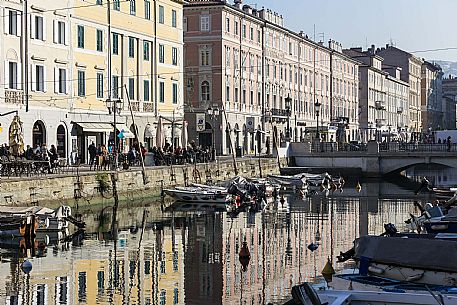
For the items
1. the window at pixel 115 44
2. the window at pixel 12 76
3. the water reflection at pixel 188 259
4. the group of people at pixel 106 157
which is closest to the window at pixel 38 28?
the window at pixel 12 76

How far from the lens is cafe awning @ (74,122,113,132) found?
192ft

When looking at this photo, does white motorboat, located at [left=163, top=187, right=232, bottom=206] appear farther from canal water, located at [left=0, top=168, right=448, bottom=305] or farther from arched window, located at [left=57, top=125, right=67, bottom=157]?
arched window, located at [left=57, top=125, right=67, bottom=157]

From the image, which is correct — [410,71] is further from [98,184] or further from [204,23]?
[98,184]

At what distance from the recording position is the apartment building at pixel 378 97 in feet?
464

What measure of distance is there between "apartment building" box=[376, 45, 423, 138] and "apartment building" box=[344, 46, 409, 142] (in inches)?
112

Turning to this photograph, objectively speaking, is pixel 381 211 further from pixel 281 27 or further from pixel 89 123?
pixel 281 27

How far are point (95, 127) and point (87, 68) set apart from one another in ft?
13.6

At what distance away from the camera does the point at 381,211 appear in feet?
169

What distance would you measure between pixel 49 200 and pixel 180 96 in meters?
32.7

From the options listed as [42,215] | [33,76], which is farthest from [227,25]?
[42,215]

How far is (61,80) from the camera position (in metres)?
56.8

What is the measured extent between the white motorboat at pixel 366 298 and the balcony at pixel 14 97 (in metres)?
38.9

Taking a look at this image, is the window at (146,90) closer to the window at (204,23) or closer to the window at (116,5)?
the window at (116,5)

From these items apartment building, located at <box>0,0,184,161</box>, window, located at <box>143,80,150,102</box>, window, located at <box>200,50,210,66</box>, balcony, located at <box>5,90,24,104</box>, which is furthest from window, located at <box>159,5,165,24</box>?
balcony, located at <box>5,90,24,104</box>
